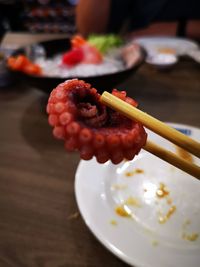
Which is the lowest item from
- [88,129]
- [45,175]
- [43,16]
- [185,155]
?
[43,16]

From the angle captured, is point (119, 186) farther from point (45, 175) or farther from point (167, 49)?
point (167, 49)

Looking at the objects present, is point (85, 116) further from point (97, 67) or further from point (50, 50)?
point (50, 50)

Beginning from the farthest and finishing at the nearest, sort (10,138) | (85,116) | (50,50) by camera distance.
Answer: (50,50)
(10,138)
(85,116)

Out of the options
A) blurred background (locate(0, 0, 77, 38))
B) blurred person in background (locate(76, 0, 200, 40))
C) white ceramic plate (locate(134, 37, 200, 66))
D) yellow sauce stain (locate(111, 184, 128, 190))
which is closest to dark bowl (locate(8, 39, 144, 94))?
white ceramic plate (locate(134, 37, 200, 66))

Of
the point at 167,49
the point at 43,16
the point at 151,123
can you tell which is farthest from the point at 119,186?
the point at 43,16

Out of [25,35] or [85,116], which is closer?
[85,116]

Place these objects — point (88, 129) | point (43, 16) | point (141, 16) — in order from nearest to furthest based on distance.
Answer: point (88, 129) < point (141, 16) < point (43, 16)

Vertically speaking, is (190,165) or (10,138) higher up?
(190,165)

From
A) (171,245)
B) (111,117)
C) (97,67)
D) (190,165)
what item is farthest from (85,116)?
(97,67)
